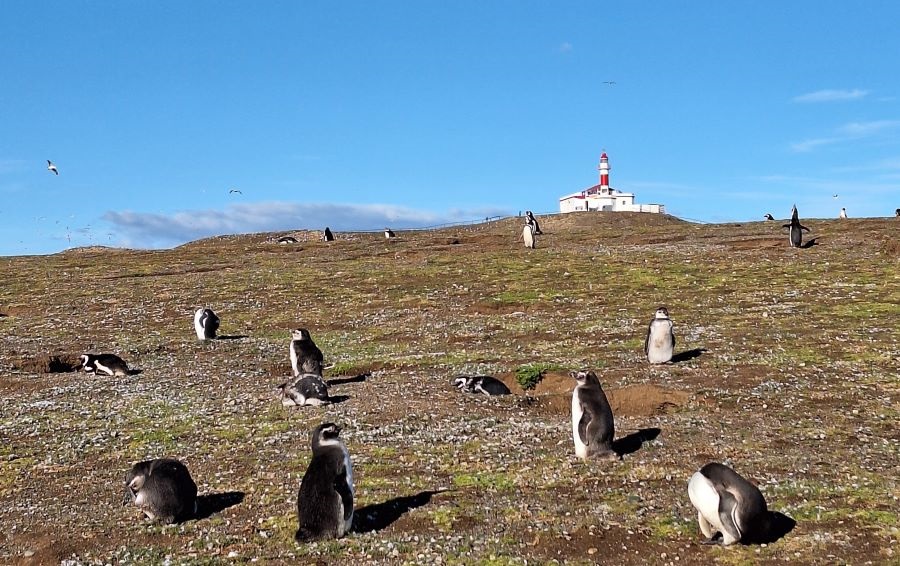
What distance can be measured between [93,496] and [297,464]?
294 centimetres

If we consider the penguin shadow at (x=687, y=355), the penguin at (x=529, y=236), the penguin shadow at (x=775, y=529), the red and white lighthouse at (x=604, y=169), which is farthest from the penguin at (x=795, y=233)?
the red and white lighthouse at (x=604, y=169)

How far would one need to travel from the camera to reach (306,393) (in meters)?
17.5

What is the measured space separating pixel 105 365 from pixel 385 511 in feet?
43.7

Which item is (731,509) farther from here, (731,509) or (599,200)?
(599,200)

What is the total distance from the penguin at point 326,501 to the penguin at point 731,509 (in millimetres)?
4112

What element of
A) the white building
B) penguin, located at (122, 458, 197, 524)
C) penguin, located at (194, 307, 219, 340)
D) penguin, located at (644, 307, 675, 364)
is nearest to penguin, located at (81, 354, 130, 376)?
penguin, located at (194, 307, 219, 340)

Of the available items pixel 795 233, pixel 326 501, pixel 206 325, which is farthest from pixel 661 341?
pixel 795 233

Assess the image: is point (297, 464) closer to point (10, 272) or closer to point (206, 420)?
point (206, 420)

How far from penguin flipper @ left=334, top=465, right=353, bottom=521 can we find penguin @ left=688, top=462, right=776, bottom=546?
4063mm

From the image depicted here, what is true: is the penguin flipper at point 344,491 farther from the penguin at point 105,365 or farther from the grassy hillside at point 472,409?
the penguin at point 105,365

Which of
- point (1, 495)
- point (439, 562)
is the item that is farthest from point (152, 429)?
point (439, 562)

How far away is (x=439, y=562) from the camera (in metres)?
9.70

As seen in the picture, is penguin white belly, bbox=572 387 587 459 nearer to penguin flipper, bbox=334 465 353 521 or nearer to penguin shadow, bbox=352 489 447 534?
penguin shadow, bbox=352 489 447 534

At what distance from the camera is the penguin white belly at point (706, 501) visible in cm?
992
